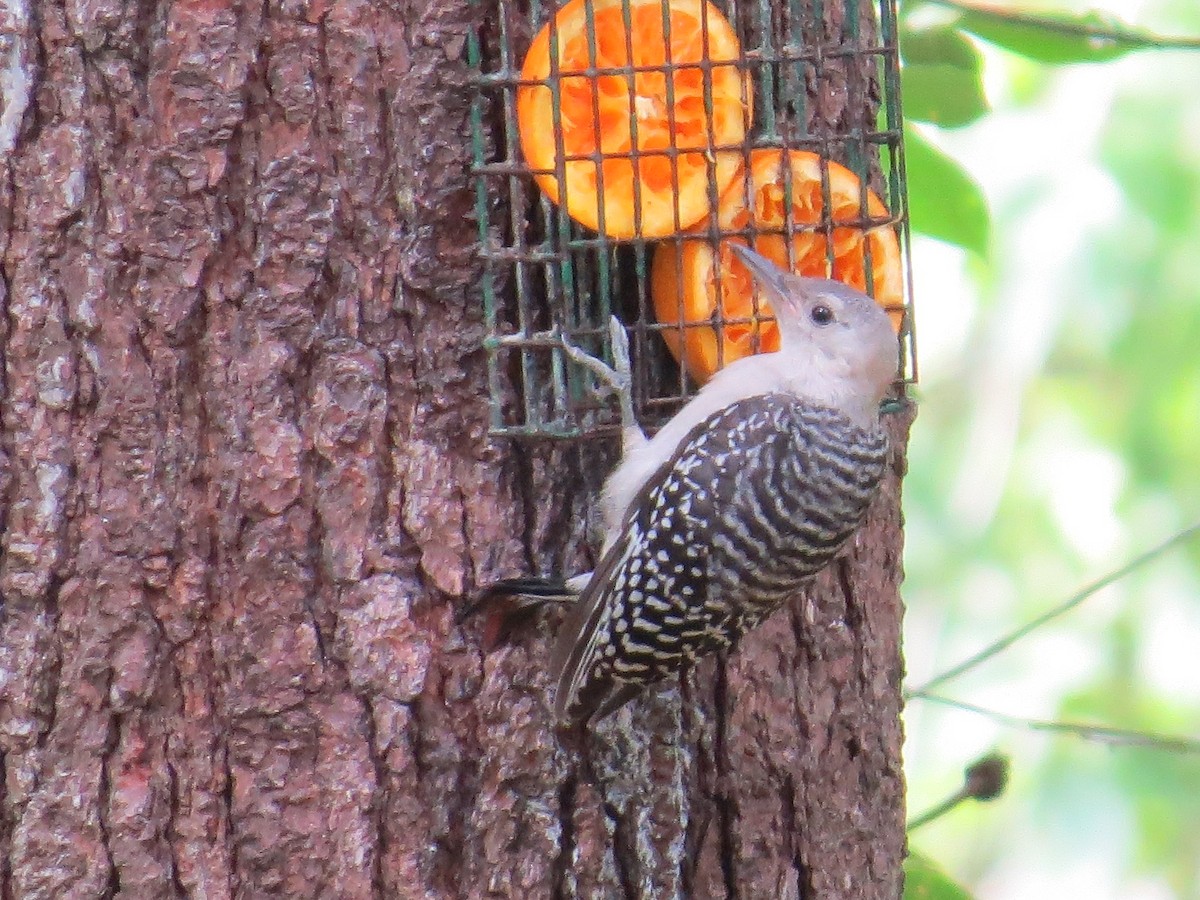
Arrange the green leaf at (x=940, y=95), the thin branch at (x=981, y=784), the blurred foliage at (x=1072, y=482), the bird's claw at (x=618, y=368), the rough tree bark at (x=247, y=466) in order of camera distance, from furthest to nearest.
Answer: the blurred foliage at (x=1072, y=482), the thin branch at (x=981, y=784), the green leaf at (x=940, y=95), the bird's claw at (x=618, y=368), the rough tree bark at (x=247, y=466)

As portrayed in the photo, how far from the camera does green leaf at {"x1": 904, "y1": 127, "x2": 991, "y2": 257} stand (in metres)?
2.93

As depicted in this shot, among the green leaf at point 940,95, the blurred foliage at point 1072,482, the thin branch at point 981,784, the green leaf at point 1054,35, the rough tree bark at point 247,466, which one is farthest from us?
the blurred foliage at point 1072,482

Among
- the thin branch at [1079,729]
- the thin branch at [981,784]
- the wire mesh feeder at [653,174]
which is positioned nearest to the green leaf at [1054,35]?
the wire mesh feeder at [653,174]

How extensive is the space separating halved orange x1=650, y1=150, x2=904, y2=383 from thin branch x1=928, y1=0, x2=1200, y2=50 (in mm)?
385

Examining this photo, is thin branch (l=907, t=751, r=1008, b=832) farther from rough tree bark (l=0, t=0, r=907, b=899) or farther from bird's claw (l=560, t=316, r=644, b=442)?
bird's claw (l=560, t=316, r=644, b=442)

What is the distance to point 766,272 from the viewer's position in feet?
9.37

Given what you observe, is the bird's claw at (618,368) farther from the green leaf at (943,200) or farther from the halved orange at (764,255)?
the green leaf at (943,200)

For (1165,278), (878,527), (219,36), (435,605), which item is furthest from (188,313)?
(1165,278)

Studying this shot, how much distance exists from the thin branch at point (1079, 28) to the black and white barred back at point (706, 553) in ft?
2.73

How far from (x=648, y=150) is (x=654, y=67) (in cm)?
15

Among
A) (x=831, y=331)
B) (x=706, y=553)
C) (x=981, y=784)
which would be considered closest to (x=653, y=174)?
(x=831, y=331)

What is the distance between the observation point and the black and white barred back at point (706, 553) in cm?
268

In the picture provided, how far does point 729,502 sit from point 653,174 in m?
0.61

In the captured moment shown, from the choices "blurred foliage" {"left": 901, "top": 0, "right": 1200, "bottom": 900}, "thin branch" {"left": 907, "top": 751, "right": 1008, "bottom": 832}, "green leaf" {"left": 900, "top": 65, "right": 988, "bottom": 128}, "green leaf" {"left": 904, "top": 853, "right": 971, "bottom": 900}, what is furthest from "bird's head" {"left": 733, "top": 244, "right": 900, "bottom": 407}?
"blurred foliage" {"left": 901, "top": 0, "right": 1200, "bottom": 900}
